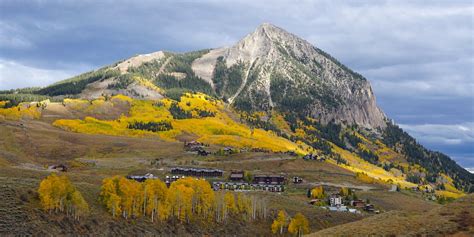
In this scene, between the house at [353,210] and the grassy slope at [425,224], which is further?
the house at [353,210]

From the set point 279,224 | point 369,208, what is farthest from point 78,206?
point 369,208

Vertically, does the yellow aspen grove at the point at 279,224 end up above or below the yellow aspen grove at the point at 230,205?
below

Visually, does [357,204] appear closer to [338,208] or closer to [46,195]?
[338,208]

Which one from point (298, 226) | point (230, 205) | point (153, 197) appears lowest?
point (298, 226)

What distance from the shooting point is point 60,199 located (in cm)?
11488

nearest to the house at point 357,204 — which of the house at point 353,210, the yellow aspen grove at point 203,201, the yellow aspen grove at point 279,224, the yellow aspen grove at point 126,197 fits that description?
the house at point 353,210

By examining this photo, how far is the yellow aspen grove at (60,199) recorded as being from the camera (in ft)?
374

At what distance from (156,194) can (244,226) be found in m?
24.8

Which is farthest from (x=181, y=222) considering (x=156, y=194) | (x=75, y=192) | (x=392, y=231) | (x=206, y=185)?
(x=392, y=231)

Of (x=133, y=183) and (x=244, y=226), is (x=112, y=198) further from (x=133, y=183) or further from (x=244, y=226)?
(x=244, y=226)

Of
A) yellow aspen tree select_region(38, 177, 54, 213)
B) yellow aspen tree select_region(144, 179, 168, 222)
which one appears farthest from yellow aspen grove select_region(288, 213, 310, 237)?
yellow aspen tree select_region(38, 177, 54, 213)

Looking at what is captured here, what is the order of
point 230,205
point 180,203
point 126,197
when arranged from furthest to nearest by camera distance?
point 230,205 → point 180,203 → point 126,197

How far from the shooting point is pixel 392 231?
8625 cm

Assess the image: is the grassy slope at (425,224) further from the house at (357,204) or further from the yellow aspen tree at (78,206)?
the house at (357,204)
